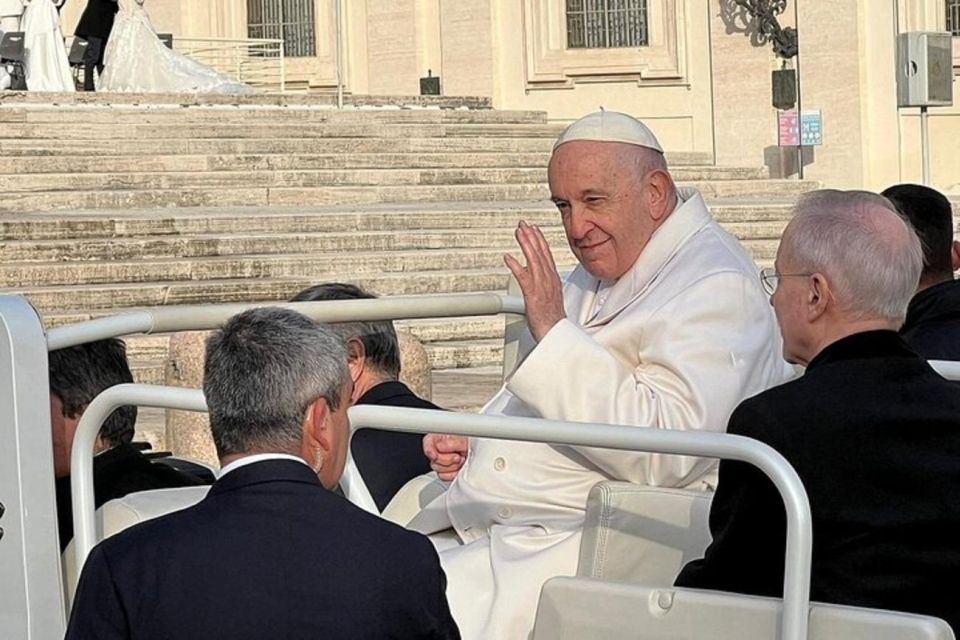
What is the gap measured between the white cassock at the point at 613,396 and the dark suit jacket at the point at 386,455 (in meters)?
0.61

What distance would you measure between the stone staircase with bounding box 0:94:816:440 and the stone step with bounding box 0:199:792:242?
18mm

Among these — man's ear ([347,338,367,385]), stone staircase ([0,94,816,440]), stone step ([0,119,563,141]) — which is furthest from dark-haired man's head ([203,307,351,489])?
stone step ([0,119,563,141])

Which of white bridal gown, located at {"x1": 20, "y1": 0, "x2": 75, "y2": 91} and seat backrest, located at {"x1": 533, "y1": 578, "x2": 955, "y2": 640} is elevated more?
white bridal gown, located at {"x1": 20, "y1": 0, "x2": 75, "y2": 91}

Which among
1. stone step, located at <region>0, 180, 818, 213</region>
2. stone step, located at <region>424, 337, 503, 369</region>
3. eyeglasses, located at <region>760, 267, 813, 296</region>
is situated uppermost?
stone step, located at <region>0, 180, 818, 213</region>

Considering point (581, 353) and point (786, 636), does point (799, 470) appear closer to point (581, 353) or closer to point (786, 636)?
point (786, 636)

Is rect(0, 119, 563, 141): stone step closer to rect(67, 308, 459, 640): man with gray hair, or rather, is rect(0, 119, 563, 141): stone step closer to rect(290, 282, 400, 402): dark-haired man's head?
rect(290, 282, 400, 402): dark-haired man's head

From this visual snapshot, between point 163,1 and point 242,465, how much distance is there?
2821cm

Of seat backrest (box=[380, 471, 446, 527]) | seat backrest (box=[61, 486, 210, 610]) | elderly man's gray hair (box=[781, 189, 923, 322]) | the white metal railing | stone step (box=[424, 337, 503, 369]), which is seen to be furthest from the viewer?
the white metal railing

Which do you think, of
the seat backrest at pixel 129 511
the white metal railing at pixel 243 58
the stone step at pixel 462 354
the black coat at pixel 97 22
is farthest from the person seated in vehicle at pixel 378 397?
the white metal railing at pixel 243 58

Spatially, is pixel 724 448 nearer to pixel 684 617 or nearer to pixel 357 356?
pixel 684 617

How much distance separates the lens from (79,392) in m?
4.07

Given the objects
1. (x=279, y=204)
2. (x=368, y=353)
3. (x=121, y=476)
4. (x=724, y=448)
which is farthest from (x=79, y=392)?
(x=279, y=204)

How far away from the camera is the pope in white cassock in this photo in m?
4.00

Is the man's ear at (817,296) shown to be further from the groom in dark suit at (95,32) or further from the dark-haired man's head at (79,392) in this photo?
the groom in dark suit at (95,32)
